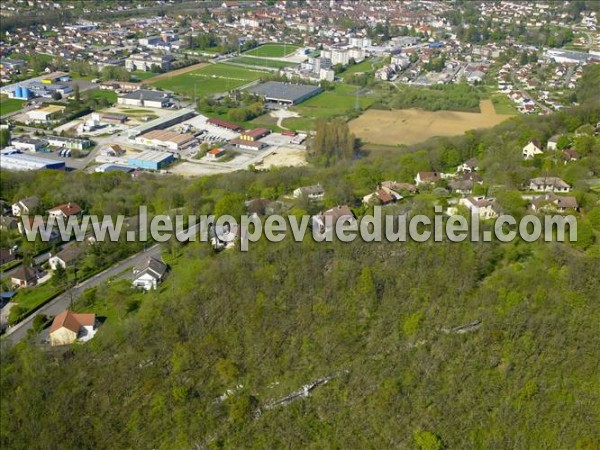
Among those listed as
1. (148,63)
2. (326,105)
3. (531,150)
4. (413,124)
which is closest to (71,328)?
(531,150)

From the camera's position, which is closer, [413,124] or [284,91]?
[413,124]

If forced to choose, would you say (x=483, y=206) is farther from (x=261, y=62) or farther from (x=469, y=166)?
(x=261, y=62)

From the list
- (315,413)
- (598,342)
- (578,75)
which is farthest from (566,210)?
(578,75)

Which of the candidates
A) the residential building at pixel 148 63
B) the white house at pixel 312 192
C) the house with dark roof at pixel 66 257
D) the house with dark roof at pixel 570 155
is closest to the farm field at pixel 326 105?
the residential building at pixel 148 63

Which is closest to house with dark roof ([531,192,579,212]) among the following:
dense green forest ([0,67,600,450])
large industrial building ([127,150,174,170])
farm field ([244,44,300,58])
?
dense green forest ([0,67,600,450])

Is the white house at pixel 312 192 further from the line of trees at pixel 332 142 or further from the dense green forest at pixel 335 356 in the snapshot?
the line of trees at pixel 332 142

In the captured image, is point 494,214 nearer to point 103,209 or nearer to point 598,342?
point 598,342
